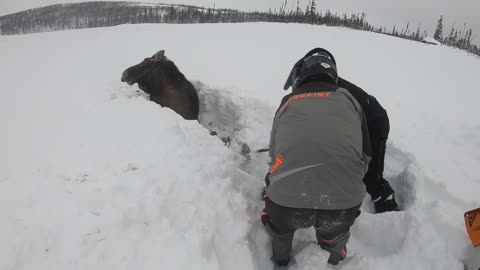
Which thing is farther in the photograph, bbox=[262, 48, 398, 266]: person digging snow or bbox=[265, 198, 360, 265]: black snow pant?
→ bbox=[265, 198, 360, 265]: black snow pant

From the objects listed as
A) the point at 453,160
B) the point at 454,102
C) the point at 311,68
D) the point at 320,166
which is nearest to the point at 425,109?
the point at 454,102

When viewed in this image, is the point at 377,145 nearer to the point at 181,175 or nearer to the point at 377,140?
the point at 377,140

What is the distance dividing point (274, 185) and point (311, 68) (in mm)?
1025

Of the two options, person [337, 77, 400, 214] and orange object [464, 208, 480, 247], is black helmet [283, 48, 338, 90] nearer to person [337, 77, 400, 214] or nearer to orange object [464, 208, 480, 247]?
person [337, 77, 400, 214]

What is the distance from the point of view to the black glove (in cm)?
388

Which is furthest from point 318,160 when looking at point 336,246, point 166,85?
point 166,85

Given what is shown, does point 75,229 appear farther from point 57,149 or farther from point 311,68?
point 311,68

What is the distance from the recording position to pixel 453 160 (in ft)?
14.5

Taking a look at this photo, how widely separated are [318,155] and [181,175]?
1.52 meters

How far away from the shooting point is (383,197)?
12.8 feet

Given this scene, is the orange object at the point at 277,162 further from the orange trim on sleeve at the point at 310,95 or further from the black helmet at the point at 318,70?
the black helmet at the point at 318,70

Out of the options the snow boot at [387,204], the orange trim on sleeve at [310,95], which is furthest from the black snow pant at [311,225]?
the snow boot at [387,204]

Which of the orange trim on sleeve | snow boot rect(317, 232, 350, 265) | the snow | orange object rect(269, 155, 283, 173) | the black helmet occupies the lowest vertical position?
snow boot rect(317, 232, 350, 265)

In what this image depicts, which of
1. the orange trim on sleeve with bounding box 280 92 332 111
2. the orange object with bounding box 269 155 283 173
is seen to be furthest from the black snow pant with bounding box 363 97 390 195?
the orange object with bounding box 269 155 283 173
